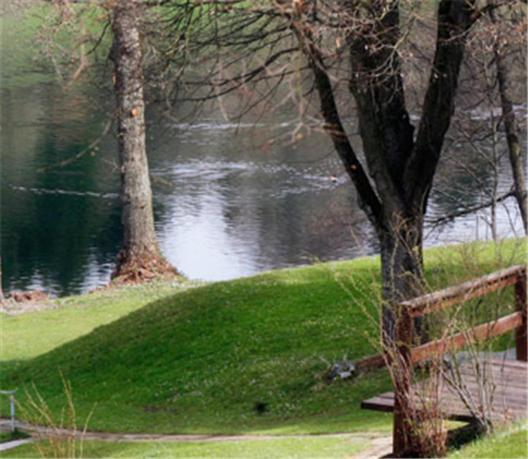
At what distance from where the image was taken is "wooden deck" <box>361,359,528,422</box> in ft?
26.1

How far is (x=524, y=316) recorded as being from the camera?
31.5ft

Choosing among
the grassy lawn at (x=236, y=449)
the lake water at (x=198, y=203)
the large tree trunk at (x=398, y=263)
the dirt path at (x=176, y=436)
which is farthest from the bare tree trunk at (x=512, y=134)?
the grassy lawn at (x=236, y=449)

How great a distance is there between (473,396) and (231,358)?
6905 mm

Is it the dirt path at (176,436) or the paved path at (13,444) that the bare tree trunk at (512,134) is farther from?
the paved path at (13,444)

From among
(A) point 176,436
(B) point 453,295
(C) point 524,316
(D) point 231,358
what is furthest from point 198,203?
(B) point 453,295

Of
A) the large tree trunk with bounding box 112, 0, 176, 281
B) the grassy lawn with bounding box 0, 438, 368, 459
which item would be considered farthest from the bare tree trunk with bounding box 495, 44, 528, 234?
the grassy lawn with bounding box 0, 438, 368, 459

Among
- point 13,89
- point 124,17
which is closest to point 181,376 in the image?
point 124,17

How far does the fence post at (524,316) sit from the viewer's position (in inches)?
368

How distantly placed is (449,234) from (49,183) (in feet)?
44.4

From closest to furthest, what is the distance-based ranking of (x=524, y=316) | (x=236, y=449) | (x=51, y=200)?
1. (x=524, y=316)
2. (x=236, y=449)
3. (x=51, y=200)

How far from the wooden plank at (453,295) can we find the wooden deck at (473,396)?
488 mm

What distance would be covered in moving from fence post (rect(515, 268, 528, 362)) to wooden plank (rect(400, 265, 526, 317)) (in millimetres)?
526

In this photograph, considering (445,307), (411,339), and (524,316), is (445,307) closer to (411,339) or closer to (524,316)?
(411,339)

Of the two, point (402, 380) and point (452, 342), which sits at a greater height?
point (452, 342)
